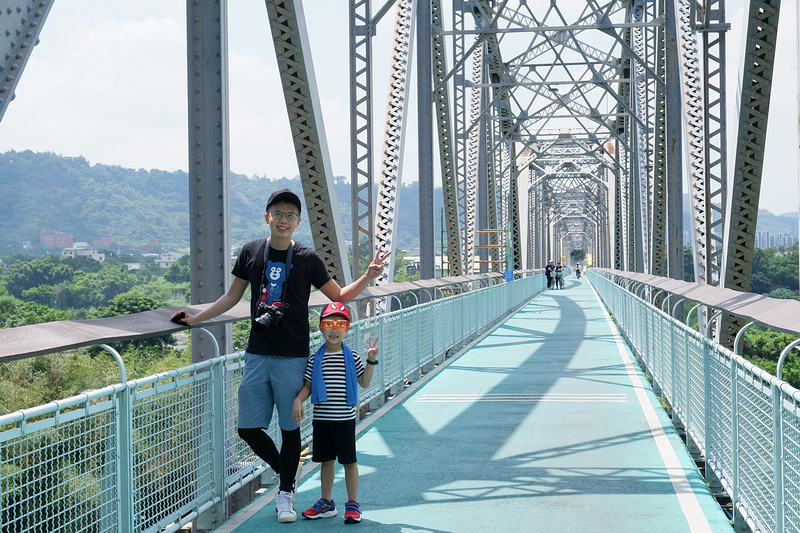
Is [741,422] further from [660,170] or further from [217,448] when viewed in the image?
[660,170]

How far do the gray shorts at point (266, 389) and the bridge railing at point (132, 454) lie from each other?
1.09ft

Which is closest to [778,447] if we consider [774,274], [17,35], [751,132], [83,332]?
[83,332]

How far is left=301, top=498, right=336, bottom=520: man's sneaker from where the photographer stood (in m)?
5.19

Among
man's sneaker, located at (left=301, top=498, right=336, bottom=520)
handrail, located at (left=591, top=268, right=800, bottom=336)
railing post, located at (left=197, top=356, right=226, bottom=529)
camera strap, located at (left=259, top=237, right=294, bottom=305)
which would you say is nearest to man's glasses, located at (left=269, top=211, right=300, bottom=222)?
camera strap, located at (left=259, top=237, right=294, bottom=305)

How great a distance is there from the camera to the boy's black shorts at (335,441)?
5086 millimetres

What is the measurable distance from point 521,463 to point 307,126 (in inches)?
169

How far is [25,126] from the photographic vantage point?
190250mm

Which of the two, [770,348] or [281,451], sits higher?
[281,451]

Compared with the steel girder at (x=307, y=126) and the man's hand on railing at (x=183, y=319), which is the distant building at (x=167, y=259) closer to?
the steel girder at (x=307, y=126)

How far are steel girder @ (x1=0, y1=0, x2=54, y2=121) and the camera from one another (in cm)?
157

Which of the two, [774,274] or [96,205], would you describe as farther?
[96,205]

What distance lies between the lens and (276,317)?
188 inches

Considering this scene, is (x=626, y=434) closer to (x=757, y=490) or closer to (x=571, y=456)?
(x=571, y=456)

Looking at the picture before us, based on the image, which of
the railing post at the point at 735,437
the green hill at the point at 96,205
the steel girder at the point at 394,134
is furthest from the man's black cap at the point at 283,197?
the green hill at the point at 96,205
